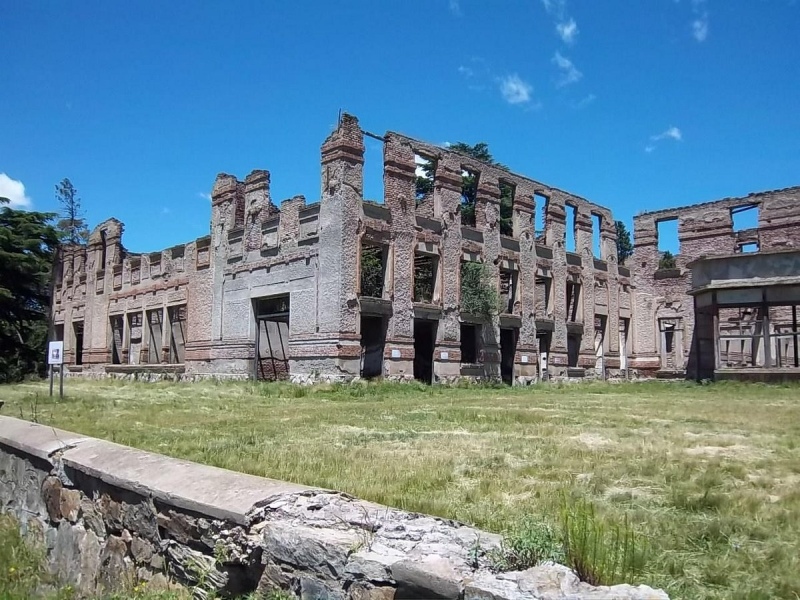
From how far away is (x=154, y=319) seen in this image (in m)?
33.4

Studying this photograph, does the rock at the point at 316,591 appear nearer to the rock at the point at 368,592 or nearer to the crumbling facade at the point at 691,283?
the rock at the point at 368,592

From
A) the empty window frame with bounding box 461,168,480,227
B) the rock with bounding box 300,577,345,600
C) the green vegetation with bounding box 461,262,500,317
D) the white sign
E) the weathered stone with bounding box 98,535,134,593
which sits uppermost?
the empty window frame with bounding box 461,168,480,227

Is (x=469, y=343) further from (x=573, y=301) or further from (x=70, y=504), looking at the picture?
(x=70, y=504)

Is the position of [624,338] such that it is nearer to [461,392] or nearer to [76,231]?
[461,392]

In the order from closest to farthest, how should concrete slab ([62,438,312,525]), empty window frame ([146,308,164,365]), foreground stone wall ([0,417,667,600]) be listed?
1. foreground stone wall ([0,417,667,600])
2. concrete slab ([62,438,312,525])
3. empty window frame ([146,308,164,365])

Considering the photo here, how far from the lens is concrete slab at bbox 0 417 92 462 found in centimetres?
638

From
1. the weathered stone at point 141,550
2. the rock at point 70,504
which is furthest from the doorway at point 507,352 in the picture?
the weathered stone at point 141,550

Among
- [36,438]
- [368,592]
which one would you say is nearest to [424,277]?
[36,438]

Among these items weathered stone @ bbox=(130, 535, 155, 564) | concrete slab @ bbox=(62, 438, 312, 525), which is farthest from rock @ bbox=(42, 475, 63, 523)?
weathered stone @ bbox=(130, 535, 155, 564)

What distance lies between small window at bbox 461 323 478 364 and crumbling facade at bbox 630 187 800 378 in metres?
10.8

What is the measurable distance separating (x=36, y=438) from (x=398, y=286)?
678 inches

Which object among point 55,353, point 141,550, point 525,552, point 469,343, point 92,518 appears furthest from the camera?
point 469,343

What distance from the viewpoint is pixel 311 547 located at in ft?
11.6

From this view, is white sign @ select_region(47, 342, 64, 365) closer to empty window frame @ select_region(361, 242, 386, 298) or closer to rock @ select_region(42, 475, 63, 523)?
rock @ select_region(42, 475, 63, 523)
